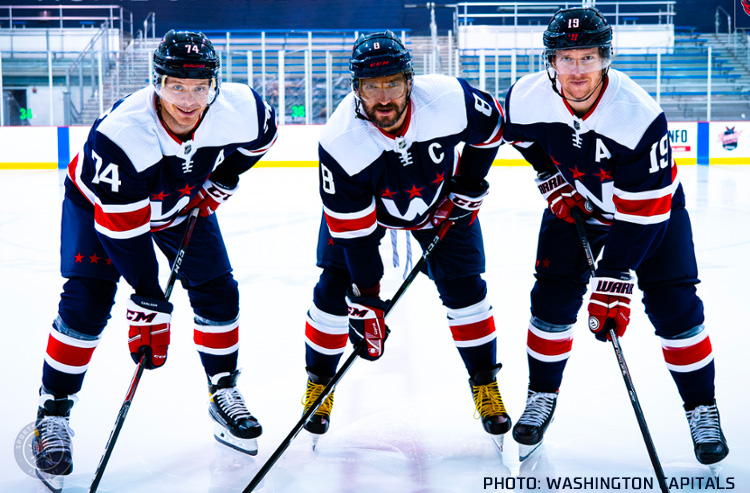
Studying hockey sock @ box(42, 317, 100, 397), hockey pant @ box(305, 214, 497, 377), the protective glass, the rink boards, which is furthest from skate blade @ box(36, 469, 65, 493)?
the rink boards

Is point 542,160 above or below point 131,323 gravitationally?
above

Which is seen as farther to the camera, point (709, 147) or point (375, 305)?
point (709, 147)

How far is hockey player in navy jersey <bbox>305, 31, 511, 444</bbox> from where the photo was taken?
1.92m

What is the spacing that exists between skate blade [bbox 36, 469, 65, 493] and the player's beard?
46.4 inches

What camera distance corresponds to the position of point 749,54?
1145 centimetres

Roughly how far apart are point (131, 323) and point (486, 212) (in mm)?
4198

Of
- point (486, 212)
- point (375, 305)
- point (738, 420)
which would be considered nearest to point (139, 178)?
point (375, 305)

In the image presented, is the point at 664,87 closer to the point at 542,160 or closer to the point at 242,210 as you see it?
the point at 242,210

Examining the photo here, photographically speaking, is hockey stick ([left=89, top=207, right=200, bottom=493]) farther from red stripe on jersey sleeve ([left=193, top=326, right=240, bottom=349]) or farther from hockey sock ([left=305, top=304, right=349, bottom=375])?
hockey sock ([left=305, top=304, right=349, bottom=375])

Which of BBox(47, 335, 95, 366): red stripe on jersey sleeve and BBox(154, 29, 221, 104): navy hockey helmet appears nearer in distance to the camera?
BBox(154, 29, 221, 104): navy hockey helmet

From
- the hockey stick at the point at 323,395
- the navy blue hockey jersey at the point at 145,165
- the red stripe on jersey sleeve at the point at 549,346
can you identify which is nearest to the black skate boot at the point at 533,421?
the red stripe on jersey sleeve at the point at 549,346

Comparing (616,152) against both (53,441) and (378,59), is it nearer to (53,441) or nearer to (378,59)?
(378,59)

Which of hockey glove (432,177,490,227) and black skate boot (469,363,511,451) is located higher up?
hockey glove (432,177,490,227)

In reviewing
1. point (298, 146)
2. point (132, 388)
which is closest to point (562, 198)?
point (132, 388)
